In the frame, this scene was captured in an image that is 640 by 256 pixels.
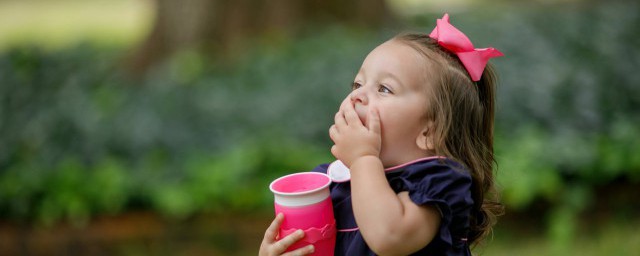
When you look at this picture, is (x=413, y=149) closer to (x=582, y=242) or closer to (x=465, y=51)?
(x=465, y=51)

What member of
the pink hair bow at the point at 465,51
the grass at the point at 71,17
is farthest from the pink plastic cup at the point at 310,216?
the grass at the point at 71,17

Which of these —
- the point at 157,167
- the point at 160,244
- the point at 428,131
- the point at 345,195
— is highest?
the point at 428,131

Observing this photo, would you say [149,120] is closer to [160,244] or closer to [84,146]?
[84,146]

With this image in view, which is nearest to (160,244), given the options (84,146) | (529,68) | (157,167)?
(157,167)

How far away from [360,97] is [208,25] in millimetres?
5279

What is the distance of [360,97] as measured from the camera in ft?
7.06

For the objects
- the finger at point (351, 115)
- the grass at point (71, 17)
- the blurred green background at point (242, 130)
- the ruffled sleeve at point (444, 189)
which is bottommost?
the blurred green background at point (242, 130)

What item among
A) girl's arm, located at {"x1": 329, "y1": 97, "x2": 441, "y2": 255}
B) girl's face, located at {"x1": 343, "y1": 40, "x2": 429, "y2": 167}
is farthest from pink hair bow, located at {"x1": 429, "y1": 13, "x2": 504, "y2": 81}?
girl's arm, located at {"x1": 329, "y1": 97, "x2": 441, "y2": 255}

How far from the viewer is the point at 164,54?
23.9 feet

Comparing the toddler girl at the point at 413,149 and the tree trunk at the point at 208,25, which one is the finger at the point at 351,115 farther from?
the tree trunk at the point at 208,25

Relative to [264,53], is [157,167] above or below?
below

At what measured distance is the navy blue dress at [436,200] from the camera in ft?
6.69

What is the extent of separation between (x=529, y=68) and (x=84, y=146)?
3.39 meters

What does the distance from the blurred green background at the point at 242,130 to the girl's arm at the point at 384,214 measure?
2.46 meters
